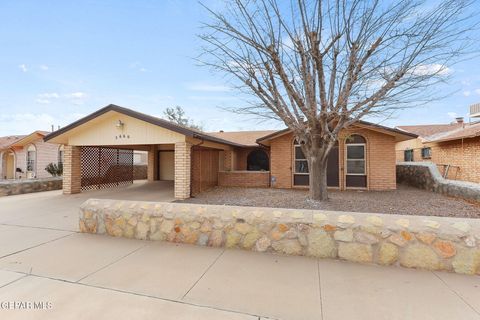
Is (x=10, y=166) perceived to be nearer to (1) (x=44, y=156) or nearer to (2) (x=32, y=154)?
(2) (x=32, y=154)

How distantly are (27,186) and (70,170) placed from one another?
2.63 meters

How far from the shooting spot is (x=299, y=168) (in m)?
12.1

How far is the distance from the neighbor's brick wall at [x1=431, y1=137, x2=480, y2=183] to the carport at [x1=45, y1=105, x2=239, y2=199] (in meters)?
12.8

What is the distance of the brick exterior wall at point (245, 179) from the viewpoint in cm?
1248

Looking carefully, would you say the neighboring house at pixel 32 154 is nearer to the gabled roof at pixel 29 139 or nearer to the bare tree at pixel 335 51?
the gabled roof at pixel 29 139

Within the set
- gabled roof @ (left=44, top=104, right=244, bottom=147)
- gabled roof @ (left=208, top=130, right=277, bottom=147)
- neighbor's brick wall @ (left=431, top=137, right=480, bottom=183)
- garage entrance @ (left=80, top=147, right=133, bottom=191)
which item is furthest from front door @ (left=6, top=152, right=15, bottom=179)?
neighbor's brick wall @ (left=431, top=137, right=480, bottom=183)

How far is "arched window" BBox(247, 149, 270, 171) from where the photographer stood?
1700 cm

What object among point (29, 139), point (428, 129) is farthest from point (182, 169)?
point (428, 129)

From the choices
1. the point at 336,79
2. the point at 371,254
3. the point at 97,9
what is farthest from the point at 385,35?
the point at 97,9

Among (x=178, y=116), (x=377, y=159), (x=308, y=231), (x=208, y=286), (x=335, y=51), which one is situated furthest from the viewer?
(x=178, y=116)

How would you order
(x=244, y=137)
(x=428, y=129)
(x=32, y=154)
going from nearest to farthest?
(x=32, y=154)
(x=244, y=137)
(x=428, y=129)

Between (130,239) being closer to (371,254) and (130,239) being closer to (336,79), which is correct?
(371,254)

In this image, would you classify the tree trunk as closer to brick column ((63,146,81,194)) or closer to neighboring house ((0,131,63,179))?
brick column ((63,146,81,194))

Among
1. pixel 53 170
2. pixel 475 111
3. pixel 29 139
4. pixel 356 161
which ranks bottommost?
pixel 53 170
